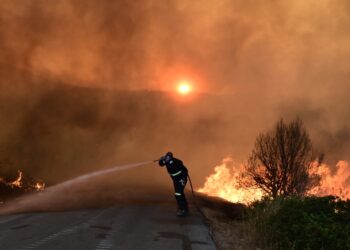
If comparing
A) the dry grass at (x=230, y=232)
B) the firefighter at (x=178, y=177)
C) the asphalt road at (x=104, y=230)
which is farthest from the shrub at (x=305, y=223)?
the firefighter at (x=178, y=177)

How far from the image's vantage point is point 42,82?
4647cm

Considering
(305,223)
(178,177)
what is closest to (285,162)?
(178,177)

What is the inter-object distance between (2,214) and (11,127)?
91.9 ft

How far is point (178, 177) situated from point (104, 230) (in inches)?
134

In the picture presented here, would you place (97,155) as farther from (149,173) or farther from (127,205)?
(127,205)

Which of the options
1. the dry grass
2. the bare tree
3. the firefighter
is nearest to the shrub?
the dry grass

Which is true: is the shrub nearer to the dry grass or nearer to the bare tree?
the dry grass

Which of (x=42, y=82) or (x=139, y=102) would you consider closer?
(x=42, y=82)

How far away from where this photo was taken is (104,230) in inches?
346

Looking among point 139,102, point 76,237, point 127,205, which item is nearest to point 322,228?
point 76,237

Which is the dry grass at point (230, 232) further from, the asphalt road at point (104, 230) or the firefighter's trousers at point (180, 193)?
the firefighter's trousers at point (180, 193)

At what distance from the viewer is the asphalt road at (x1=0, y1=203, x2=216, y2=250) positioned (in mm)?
7516

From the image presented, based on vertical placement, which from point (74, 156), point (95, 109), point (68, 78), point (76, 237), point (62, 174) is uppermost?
point (68, 78)

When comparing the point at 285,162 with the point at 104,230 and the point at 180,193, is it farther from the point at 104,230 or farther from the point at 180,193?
the point at 104,230
